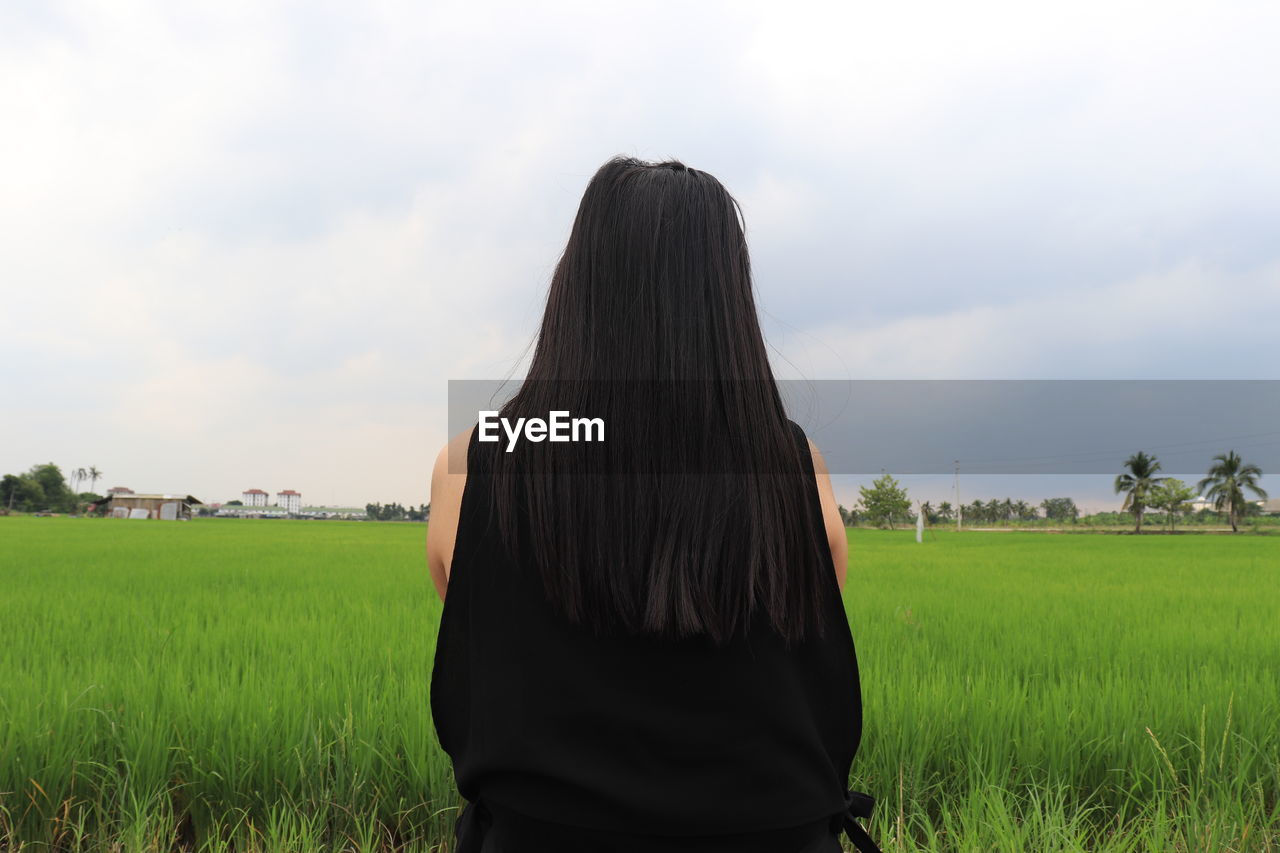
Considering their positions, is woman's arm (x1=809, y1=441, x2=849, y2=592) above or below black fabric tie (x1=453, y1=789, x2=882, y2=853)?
above

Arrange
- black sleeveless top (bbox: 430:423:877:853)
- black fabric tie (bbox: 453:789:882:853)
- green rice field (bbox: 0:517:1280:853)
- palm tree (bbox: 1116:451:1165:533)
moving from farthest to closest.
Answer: palm tree (bbox: 1116:451:1165:533) → green rice field (bbox: 0:517:1280:853) → black fabric tie (bbox: 453:789:882:853) → black sleeveless top (bbox: 430:423:877:853)

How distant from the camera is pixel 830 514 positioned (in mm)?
1225

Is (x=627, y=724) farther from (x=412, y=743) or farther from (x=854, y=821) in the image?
(x=412, y=743)

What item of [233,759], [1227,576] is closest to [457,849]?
[233,759]

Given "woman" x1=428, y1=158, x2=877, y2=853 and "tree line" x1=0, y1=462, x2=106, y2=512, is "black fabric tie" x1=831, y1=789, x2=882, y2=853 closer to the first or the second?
"woman" x1=428, y1=158, x2=877, y2=853

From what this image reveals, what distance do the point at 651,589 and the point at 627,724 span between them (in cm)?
19

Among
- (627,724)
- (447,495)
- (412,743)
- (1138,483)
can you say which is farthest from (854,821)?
(1138,483)

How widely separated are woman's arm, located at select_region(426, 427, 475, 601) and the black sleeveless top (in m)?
0.04

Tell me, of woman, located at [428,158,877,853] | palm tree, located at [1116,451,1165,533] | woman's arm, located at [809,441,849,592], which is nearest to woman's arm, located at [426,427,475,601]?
woman, located at [428,158,877,853]

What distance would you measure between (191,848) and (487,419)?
204 cm

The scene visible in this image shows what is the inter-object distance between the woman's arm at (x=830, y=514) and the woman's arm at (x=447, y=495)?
1.87ft

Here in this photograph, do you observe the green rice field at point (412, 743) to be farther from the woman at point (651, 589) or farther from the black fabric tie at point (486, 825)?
the woman at point (651, 589)

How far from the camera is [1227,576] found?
10.1 metres

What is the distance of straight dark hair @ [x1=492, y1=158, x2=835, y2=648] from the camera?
1.08 meters
